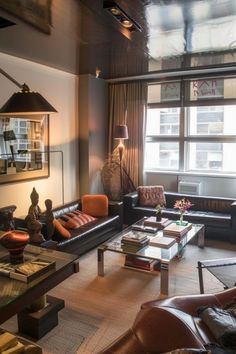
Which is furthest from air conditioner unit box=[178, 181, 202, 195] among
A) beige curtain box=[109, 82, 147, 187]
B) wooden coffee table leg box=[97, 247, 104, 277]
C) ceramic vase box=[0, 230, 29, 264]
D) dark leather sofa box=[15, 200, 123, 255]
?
ceramic vase box=[0, 230, 29, 264]

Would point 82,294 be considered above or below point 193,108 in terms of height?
below

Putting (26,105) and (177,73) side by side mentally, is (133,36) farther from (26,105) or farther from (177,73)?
(177,73)

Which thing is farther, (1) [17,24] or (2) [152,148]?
(2) [152,148]

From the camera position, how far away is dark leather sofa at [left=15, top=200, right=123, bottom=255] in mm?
3645

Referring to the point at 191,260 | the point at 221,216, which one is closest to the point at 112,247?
the point at 191,260

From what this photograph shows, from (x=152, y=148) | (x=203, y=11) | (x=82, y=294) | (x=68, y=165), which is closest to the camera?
(x=203, y=11)

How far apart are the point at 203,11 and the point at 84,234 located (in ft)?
9.52

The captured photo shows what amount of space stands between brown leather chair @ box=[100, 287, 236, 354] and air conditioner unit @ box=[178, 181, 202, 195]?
3.91 meters

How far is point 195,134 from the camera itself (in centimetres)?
578

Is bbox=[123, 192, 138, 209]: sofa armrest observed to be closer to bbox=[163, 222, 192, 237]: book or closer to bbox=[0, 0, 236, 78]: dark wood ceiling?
bbox=[163, 222, 192, 237]: book

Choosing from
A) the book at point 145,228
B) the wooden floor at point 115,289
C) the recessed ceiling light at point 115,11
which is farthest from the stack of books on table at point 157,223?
the recessed ceiling light at point 115,11

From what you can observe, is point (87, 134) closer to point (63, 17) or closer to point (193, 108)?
point (193, 108)

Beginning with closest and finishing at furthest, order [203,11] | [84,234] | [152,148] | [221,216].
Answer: [203,11]
[84,234]
[221,216]
[152,148]

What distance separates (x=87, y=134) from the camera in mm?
5656
